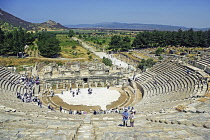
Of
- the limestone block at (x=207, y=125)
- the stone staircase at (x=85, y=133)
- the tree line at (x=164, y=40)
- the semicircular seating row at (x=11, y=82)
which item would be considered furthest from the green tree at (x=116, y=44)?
the limestone block at (x=207, y=125)

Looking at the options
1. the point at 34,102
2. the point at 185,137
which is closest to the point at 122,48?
the point at 34,102

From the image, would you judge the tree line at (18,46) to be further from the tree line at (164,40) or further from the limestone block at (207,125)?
the limestone block at (207,125)

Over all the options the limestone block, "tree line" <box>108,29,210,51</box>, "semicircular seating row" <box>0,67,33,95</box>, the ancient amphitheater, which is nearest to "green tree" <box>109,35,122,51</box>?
"tree line" <box>108,29,210,51</box>

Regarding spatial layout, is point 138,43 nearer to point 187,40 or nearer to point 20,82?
point 187,40

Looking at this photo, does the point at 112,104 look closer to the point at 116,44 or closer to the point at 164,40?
the point at 116,44

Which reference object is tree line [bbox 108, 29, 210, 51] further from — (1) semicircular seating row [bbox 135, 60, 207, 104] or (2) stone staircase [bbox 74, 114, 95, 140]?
(2) stone staircase [bbox 74, 114, 95, 140]

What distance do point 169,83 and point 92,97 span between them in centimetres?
1326

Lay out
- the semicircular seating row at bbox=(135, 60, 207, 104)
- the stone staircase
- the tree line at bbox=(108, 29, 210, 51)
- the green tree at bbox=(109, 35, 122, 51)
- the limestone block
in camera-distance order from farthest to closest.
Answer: the tree line at bbox=(108, 29, 210, 51) < the green tree at bbox=(109, 35, 122, 51) < the semicircular seating row at bbox=(135, 60, 207, 104) < the limestone block < the stone staircase

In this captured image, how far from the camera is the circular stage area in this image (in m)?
30.7

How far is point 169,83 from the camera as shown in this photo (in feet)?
103

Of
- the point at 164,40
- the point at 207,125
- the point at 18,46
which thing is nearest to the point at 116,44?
the point at 164,40

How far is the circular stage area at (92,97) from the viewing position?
30.7m

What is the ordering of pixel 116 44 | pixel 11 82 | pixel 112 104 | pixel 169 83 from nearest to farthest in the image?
pixel 112 104 < pixel 169 83 < pixel 11 82 < pixel 116 44

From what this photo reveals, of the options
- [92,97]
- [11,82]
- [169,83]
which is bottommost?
[92,97]
